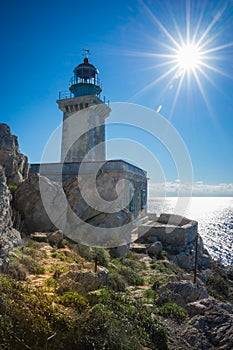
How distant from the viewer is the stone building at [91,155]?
21.6m

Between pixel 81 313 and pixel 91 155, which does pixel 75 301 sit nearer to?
pixel 81 313

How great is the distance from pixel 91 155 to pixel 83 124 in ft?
12.1

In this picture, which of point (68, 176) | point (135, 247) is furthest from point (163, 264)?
point (68, 176)

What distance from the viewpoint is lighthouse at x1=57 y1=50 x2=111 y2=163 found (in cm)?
2790

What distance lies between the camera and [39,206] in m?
14.5

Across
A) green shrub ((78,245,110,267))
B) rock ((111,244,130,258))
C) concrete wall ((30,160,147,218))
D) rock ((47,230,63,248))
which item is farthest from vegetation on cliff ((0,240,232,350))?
concrete wall ((30,160,147,218))

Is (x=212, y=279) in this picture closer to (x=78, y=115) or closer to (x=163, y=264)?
(x=163, y=264)

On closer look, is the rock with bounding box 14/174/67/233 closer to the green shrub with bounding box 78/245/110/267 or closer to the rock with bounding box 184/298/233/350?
the green shrub with bounding box 78/245/110/267

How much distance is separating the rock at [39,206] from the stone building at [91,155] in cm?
447

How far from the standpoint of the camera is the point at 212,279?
14.5 m

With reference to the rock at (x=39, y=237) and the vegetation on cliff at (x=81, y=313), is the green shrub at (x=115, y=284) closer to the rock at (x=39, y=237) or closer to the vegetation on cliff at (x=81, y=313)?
the vegetation on cliff at (x=81, y=313)

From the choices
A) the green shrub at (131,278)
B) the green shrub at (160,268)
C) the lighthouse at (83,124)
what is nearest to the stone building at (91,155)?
the lighthouse at (83,124)

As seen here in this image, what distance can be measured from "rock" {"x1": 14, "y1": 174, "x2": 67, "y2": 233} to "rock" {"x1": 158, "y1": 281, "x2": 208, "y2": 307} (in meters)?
8.35

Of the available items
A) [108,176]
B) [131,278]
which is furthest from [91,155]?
[131,278]
